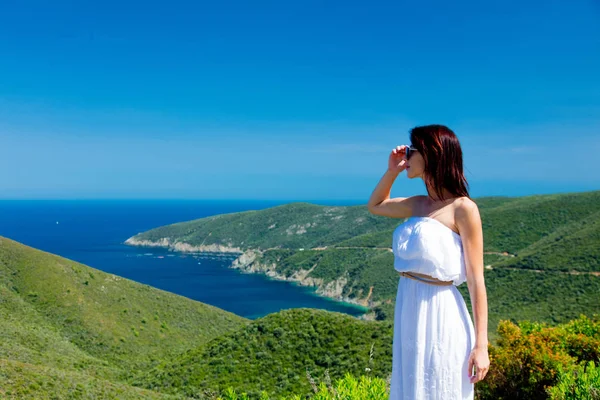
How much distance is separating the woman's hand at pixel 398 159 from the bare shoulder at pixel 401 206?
0.21 metres

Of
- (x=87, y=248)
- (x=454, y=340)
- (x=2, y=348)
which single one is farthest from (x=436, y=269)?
(x=87, y=248)

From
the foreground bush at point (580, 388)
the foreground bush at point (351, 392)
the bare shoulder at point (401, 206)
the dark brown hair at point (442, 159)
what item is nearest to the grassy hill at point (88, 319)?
the foreground bush at point (351, 392)

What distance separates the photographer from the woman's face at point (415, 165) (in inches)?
117

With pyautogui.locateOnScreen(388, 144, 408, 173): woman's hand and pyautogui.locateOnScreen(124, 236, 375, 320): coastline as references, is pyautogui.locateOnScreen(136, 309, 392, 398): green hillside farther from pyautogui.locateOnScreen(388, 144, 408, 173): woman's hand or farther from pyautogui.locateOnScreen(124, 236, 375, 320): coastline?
pyautogui.locateOnScreen(124, 236, 375, 320): coastline

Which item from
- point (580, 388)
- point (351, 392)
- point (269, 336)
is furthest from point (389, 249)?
point (351, 392)

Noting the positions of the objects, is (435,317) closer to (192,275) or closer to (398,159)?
(398,159)

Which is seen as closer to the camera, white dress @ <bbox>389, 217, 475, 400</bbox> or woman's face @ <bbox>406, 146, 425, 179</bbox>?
white dress @ <bbox>389, 217, 475, 400</bbox>

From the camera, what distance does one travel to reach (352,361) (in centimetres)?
1581

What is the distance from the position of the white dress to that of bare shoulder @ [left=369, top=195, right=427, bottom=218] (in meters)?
0.20

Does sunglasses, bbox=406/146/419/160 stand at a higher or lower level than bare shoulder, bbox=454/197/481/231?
higher

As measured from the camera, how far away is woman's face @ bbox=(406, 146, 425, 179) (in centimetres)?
297

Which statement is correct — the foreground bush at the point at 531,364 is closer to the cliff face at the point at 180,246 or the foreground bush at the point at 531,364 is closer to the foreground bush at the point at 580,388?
the foreground bush at the point at 580,388

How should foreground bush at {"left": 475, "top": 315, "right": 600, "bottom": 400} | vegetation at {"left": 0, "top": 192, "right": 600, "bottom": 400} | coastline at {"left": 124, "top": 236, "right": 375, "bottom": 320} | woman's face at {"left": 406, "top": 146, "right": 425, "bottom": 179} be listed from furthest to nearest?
coastline at {"left": 124, "top": 236, "right": 375, "bottom": 320}, vegetation at {"left": 0, "top": 192, "right": 600, "bottom": 400}, foreground bush at {"left": 475, "top": 315, "right": 600, "bottom": 400}, woman's face at {"left": 406, "top": 146, "right": 425, "bottom": 179}

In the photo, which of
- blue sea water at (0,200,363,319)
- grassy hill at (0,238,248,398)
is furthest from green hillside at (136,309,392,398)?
blue sea water at (0,200,363,319)
